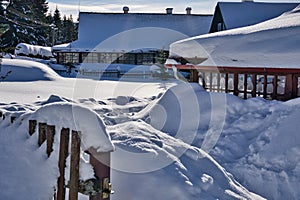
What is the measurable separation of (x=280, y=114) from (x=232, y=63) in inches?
62.3

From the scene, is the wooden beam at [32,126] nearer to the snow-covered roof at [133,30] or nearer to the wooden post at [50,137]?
the wooden post at [50,137]

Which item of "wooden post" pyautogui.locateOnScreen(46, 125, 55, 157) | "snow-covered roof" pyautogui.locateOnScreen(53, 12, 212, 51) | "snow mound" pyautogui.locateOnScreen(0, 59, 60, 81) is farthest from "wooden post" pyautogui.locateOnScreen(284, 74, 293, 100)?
"snow-covered roof" pyautogui.locateOnScreen(53, 12, 212, 51)

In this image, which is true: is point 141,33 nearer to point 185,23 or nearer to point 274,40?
point 185,23

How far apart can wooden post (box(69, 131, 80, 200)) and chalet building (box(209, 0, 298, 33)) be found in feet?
75.3

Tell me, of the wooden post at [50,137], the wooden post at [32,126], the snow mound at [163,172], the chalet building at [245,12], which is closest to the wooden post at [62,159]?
the wooden post at [50,137]

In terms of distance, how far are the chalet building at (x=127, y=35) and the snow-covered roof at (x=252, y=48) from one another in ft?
65.8

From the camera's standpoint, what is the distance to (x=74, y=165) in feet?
7.23

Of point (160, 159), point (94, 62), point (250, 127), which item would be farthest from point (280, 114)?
point (94, 62)

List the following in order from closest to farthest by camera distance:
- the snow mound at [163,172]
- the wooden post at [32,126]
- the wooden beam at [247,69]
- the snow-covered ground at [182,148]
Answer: the snow-covered ground at [182,148] → the wooden post at [32,126] → the snow mound at [163,172] → the wooden beam at [247,69]

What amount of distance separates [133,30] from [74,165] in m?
31.6

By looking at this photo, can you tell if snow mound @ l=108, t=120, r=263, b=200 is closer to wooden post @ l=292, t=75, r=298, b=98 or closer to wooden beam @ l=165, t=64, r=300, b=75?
wooden beam @ l=165, t=64, r=300, b=75

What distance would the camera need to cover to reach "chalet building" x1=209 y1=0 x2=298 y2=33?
23938 millimetres

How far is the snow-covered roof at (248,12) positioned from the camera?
78.3ft

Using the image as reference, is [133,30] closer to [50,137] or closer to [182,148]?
[182,148]
